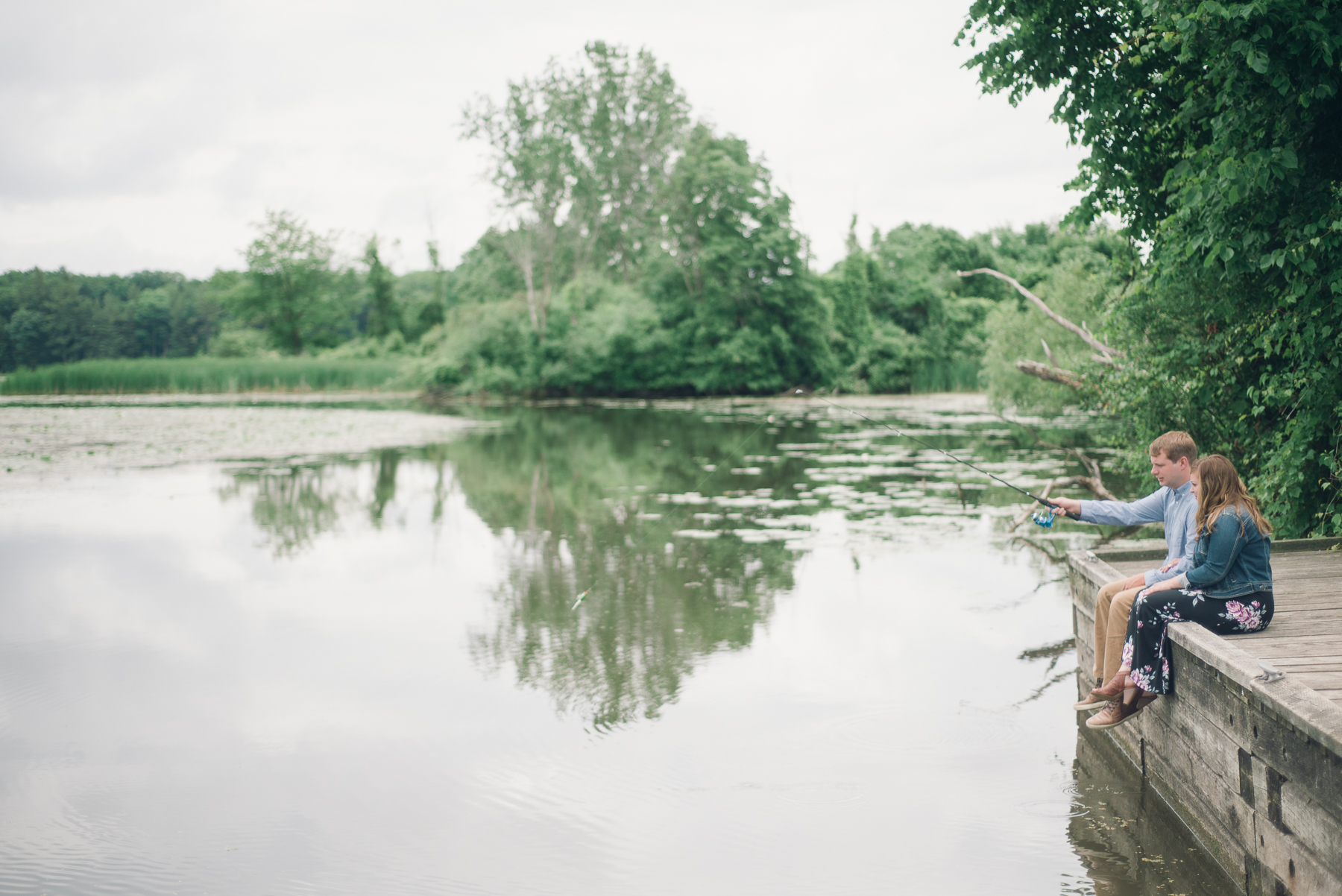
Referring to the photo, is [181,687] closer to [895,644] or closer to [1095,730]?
[895,644]

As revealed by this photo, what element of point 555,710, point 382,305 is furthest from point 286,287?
point 555,710

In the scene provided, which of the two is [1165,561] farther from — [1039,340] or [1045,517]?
[1039,340]

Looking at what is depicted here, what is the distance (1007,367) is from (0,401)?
119ft

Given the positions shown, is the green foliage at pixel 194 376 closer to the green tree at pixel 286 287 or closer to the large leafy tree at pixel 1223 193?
the green tree at pixel 286 287

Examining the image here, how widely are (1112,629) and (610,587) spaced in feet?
16.5

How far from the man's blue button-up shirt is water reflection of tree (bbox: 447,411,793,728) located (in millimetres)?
2776

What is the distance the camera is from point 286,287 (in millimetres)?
67688

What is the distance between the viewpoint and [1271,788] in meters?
3.52

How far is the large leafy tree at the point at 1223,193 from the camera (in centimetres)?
561

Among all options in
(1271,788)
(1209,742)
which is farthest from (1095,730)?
(1271,788)

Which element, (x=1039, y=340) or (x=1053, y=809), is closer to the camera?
(x=1053, y=809)

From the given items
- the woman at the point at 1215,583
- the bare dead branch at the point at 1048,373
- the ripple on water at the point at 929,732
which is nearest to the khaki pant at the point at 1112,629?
the woman at the point at 1215,583

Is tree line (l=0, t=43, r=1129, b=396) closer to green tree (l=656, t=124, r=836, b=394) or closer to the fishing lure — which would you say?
green tree (l=656, t=124, r=836, b=394)

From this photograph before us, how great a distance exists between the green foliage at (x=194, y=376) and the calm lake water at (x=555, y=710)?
3452 centimetres
